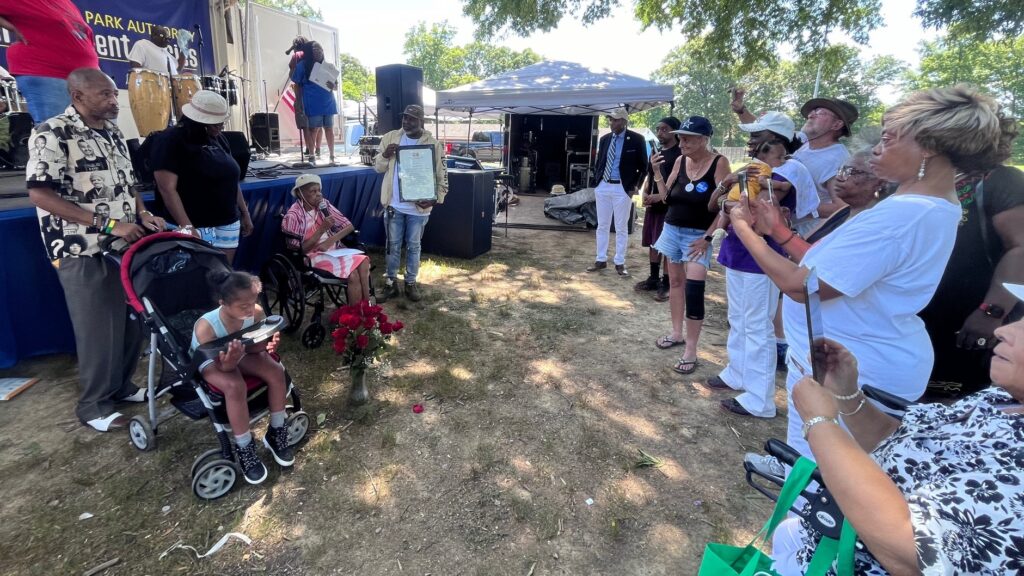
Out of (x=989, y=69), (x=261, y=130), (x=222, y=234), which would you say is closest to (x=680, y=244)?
(x=222, y=234)

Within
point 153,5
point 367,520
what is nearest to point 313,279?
point 367,520

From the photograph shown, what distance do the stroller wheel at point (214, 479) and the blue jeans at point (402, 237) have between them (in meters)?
2.89

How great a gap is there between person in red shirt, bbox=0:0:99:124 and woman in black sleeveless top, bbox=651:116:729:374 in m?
4.74

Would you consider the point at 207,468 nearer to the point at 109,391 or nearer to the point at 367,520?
the point at 367,520

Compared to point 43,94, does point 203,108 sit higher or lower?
lower

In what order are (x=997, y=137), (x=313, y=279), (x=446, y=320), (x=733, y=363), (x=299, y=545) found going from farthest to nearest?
(x=446, y=320), (x=313, y=279), (x=733, y=363), (x=299, y=545), (x=997, y=137)

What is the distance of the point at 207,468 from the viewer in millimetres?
2291

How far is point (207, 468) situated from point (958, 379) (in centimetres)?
356

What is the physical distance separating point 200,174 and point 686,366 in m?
Answer: 3.77

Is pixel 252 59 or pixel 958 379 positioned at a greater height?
pixel 252 59

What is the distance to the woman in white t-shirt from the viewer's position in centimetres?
132

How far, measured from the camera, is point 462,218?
21.5ft

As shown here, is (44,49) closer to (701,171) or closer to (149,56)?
(149,56)

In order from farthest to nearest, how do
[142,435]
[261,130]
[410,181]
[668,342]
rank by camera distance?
1. [261,130]
2. [410,181]
3. [668,342]
4. [142,435]
